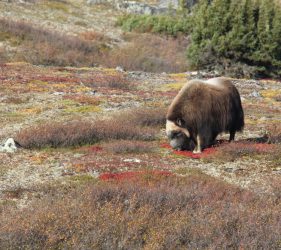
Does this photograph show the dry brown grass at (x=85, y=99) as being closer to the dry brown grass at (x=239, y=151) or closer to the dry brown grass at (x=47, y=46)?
the dry brown grass at (x=239, y=151)

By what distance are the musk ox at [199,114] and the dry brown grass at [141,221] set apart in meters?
4.51

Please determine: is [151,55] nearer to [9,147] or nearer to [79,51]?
[79,51]

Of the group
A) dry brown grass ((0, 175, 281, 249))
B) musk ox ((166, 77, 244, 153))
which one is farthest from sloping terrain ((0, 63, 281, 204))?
dry brown grass ((0, 175, 281, 249))

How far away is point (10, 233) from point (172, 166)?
682cm

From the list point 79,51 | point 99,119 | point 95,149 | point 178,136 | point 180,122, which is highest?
point 180,122

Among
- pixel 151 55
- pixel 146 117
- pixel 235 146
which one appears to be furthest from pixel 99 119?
pixel 151 55

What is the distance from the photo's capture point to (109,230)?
7984mm

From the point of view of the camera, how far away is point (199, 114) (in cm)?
1478

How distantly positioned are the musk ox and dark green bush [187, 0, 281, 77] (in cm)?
2755

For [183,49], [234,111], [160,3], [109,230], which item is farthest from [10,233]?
[160,3]

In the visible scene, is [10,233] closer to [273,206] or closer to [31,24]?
[273,206]

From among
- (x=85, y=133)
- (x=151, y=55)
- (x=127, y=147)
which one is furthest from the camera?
(x=151, y=55)

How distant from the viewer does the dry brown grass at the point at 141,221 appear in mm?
7730

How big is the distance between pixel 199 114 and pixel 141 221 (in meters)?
6.94
